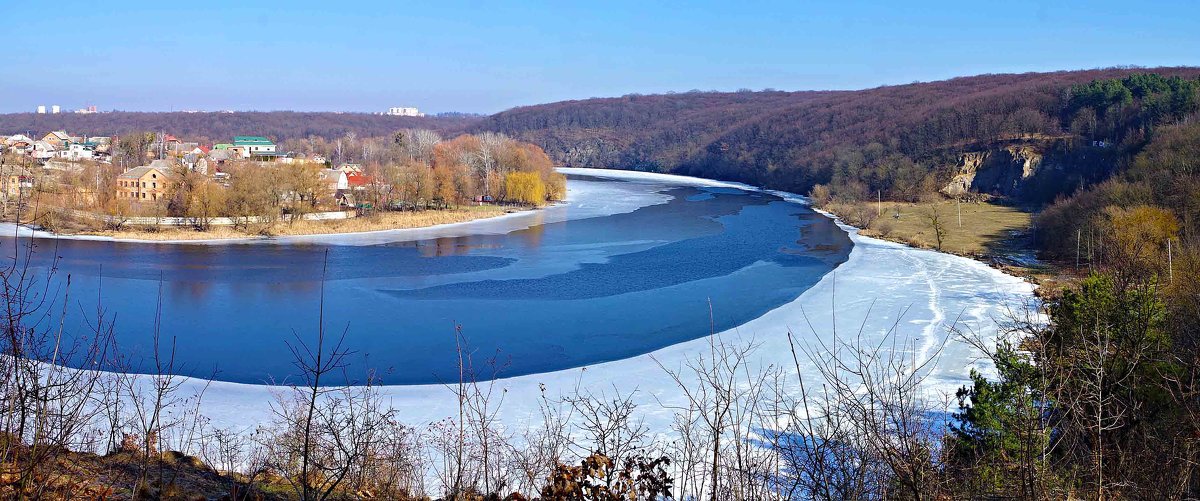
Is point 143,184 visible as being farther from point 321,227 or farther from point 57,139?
point 57,139

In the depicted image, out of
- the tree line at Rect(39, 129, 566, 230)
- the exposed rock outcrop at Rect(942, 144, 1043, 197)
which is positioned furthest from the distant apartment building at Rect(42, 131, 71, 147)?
the exposed rock outcrop at Rect(942, 144, 1043, 197)

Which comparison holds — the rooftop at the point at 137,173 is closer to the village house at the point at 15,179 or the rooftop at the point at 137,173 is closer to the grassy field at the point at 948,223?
the village house at the point at 15,179

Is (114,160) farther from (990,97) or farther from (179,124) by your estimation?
(179,124)

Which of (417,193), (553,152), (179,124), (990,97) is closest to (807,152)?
(990,97)

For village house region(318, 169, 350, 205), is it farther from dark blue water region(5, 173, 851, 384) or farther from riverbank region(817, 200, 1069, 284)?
riverbank region(817, 200, 1069, 284)

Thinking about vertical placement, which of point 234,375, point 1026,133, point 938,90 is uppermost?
point 938,90

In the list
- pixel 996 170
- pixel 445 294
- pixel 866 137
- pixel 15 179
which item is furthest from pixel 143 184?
pixel 866 137

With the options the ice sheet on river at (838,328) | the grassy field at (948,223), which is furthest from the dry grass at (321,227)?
the ice sheet on river at (838,328)
